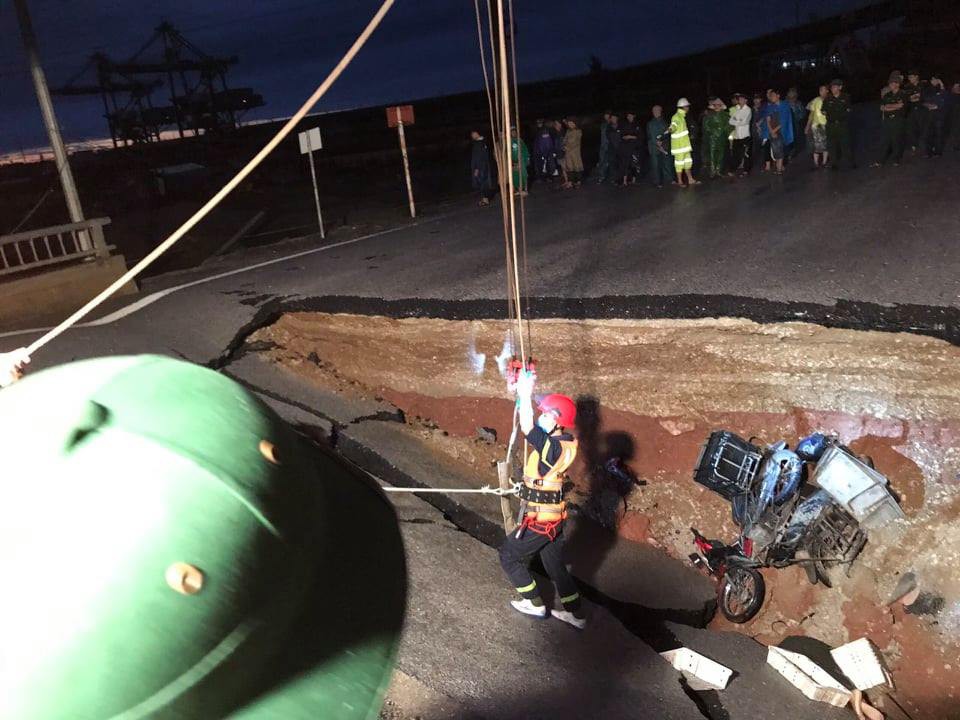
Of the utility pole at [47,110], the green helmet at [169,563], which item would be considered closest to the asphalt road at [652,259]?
the utility pole at [47,110]

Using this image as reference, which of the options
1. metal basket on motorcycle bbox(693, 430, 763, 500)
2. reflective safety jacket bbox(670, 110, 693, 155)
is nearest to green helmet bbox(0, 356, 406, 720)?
metal basket on motorcycle bbox(693, 430, 763, 500)

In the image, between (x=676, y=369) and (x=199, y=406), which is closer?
(x=199, y=406)

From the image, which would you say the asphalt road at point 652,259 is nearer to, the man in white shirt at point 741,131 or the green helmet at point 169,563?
the man in white shirt at point 741,131

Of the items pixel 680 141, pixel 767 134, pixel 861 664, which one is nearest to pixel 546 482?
pixel 861 664

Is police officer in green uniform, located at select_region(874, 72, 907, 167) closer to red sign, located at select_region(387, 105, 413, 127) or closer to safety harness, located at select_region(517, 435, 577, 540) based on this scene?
red sign, located at select_region(387, 105, 413, 127)

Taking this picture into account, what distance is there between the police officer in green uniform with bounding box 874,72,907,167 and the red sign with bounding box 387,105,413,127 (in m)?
8.82

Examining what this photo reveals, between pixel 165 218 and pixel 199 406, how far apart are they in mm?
24208

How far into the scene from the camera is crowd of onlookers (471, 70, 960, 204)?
39.9 feet

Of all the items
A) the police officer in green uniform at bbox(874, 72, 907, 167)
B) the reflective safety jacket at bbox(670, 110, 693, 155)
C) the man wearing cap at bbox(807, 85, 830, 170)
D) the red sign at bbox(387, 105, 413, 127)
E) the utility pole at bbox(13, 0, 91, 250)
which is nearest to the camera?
the utility pole at bbox(13, 0, 91, 250)

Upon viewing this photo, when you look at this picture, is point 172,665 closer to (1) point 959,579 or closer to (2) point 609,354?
(1) point 959,579

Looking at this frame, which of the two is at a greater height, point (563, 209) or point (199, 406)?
point (199, 406)

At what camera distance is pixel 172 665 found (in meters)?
0.93

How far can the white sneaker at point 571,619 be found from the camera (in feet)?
15.9

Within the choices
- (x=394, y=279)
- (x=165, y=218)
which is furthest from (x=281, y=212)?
(x=394, y=279)
